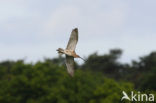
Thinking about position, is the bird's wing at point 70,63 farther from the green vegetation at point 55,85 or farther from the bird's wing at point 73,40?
the green vegetation at point 55,85

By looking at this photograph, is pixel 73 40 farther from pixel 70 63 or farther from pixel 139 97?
pixel 139 97

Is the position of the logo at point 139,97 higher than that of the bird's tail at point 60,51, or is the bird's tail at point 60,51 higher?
the logo at point 139,97

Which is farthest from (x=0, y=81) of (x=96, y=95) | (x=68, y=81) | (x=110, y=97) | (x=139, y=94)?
(x=139, y=94)

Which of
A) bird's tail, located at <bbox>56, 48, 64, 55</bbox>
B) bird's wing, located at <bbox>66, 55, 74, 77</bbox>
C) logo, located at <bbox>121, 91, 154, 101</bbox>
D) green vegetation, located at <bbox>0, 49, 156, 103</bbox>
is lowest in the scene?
bird's wing, located at <bbox>66, 55, 74, 77</bbox>

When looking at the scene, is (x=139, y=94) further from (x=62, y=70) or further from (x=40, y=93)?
(x=62, y=70)

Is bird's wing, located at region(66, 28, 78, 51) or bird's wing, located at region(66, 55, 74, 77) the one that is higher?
bird's wing, located at region(66, 28, 78, 51)

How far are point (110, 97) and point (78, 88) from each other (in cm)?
1076

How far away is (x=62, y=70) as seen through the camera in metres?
87.2

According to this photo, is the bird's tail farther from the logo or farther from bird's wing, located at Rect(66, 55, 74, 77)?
the logo

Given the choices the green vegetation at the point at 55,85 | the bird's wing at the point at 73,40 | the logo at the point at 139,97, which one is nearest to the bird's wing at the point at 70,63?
the bird's wing at the point at 73,40

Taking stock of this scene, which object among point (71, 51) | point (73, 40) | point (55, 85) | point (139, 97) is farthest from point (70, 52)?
point (55, 85)

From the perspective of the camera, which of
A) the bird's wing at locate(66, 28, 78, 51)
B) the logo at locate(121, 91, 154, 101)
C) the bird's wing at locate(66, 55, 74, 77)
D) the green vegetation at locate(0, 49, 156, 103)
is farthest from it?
the green vegetation at locate(0, 49, 156, 103)

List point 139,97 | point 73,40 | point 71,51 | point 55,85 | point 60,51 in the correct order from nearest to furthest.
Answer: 1. point 73,40
2. point 71,51
3. point 60,51
4. point 139,97
5. point 55,85

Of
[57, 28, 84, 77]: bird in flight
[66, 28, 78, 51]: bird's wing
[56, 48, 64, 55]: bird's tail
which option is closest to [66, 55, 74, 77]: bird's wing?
[57, 28, 84, 77]: bird in flight
